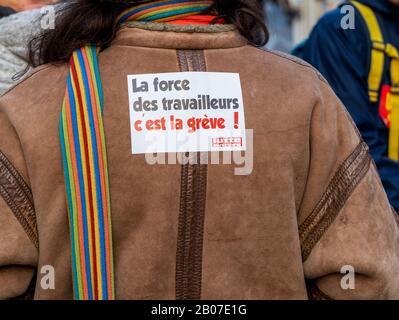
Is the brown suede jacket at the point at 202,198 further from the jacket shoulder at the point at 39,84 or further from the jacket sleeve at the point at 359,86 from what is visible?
the jacket sleeve at the point at 359,86

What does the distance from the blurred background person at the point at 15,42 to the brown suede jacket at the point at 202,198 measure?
292mm

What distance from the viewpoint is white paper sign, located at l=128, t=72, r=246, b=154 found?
6.16ft

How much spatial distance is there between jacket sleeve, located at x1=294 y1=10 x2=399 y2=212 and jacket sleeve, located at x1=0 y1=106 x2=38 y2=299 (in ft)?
5.41

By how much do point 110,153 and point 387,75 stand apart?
1.70 meters

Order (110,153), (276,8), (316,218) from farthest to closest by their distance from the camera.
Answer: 1. (276,8)
2. (316,218)
3. (110,153)

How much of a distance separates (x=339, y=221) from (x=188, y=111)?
48cm

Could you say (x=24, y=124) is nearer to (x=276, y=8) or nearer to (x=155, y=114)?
(x=155, y=114)

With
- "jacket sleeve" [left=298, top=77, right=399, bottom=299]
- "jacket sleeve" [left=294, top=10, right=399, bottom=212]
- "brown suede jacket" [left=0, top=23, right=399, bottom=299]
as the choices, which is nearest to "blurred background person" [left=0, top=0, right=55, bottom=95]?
"brown suede jacket" [left=0, top=23, right=399, bottom=299]

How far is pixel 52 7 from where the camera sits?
2.21 m

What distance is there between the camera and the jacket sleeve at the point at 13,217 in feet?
6.16

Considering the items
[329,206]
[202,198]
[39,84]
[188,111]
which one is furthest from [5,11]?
[329,206]

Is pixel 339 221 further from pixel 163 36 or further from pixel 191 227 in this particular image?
pixel 163 36

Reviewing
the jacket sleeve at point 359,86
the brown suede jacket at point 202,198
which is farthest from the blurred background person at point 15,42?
the jacket sleeve at point 359,86

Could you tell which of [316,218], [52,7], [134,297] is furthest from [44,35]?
[316,218]
